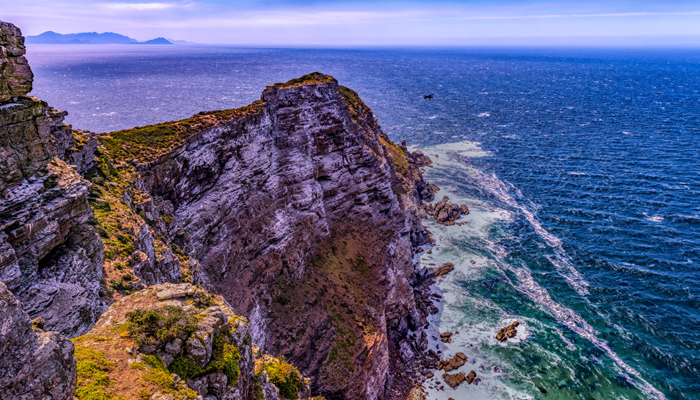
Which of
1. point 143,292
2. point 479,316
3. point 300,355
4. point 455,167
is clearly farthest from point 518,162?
point 143,292

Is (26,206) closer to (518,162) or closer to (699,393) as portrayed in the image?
(699,393)

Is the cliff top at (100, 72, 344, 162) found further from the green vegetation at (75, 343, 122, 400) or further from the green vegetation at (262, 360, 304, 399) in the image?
the green vegetation at (75, 343, 122, 400)

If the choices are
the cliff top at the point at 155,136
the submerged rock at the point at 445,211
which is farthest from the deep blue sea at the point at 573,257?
the cliff top at the point at 155,136

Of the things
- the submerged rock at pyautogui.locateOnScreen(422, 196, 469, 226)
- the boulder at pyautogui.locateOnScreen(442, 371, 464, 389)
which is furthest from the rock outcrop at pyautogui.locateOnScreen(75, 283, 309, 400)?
the submerged rock at pyautogui.locateOnScreen(422, 196, 469, 226)

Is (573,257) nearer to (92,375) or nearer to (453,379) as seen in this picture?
(453,379)

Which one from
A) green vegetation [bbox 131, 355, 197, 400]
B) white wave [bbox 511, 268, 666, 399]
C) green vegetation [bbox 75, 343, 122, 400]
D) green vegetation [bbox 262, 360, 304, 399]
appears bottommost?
white wave [bbox 511, 268, 666, 399]

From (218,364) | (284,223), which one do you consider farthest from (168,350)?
(284,223)
